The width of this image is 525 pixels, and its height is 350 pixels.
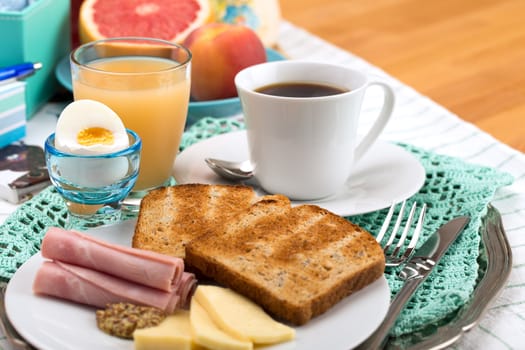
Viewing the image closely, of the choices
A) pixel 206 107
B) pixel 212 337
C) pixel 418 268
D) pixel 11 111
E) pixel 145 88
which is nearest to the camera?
pixel 212 337

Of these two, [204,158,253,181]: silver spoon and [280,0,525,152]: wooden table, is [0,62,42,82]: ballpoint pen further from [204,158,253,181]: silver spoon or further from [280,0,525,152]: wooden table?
[280,0,525,152]: wooden table

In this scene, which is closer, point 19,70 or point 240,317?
point 240,317

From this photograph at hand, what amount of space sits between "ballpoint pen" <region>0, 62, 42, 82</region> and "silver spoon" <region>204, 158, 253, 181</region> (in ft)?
1.72

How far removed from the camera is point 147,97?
1399mm

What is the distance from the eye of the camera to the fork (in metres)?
1.19

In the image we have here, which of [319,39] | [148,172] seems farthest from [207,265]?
[319,39]

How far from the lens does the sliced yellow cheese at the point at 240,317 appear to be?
90 centimetres

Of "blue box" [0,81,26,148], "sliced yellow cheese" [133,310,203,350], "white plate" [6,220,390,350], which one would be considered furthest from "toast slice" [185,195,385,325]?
"blue box" [0,81,26,148]

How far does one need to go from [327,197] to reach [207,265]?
A: 1.30ft

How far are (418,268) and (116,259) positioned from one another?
0.44 m

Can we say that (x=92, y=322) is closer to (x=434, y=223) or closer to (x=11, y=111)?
(x=434, y=223)

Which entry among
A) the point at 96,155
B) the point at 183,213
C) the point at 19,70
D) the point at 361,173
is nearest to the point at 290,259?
the point at 183,213

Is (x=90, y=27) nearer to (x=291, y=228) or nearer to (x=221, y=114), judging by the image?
(x=221, y=114)

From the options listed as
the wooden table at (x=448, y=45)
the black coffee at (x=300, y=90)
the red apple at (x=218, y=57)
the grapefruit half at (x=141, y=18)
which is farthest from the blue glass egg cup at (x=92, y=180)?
the wooden table at (x=448, y=45)
